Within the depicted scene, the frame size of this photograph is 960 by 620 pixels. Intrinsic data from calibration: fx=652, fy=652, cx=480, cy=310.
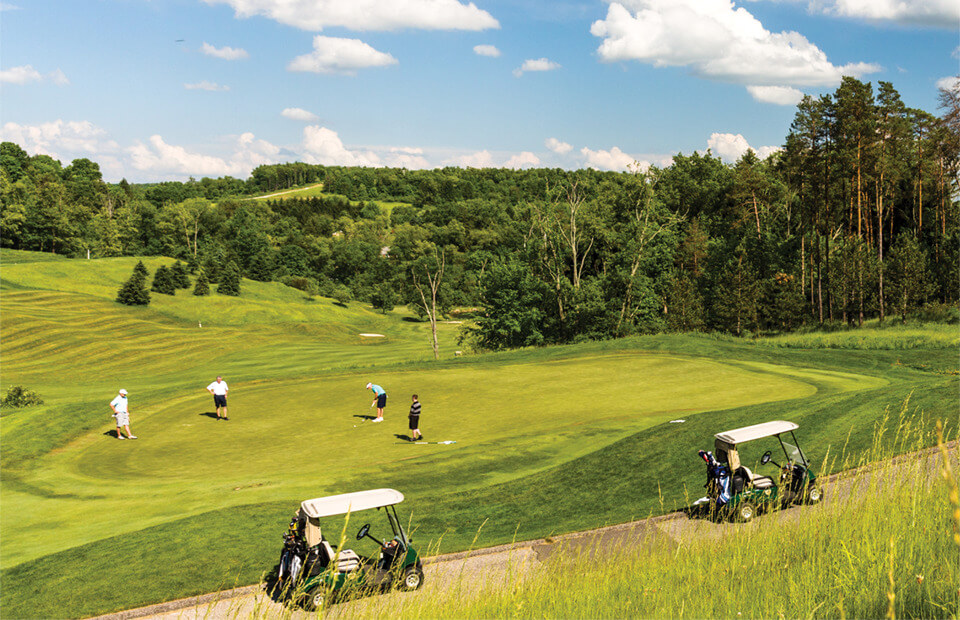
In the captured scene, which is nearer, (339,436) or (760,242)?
(339,436)

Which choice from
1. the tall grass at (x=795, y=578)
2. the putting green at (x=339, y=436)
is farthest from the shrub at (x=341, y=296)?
the tall grass at (x=795, y=578)

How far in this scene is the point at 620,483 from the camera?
17469 millimetres

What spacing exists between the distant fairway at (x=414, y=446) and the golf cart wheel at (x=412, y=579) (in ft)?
5.84

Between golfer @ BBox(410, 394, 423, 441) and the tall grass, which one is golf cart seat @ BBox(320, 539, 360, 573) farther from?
golfer @ BBox(410, 394, 423, 441)

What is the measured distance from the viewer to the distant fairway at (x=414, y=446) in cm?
1445

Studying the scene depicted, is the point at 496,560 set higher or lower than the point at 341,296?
higher

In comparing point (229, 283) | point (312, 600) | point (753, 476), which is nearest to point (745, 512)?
point (753, 476)

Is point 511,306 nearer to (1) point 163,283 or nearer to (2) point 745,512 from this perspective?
(2) point 745,512

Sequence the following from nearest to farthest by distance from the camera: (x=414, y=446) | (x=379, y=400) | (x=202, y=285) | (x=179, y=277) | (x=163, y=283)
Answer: (x=414, y=446)
(x=379, y=400)
(x=163, y=283)
(x=179, y=277)
(x=202, y=285)

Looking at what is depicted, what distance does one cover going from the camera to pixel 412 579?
35.7ft

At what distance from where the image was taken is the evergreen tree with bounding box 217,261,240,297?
354 feet

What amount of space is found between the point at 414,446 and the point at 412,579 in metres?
12.0

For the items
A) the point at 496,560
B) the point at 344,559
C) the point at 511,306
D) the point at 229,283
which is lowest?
the point at 496,560

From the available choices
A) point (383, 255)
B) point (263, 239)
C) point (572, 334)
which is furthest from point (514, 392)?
point (383, 255)
